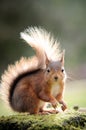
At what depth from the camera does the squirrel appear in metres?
5.59

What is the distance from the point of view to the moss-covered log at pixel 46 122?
4.83 metres

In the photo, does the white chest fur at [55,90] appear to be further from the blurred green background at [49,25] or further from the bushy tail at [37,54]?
the blurred green background at [49,25]

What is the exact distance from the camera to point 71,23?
17703 mm

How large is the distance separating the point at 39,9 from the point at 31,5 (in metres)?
0.38

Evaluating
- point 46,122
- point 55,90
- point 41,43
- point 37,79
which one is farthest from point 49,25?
point 46,122

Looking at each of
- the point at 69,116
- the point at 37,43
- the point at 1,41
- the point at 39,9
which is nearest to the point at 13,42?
the point at 1,41

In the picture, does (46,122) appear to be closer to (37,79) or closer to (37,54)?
(37,79)

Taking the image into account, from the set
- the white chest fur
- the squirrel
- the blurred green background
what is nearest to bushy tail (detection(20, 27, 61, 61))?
the squirrel

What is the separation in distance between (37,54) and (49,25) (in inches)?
414

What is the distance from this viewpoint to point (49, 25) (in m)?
16.6

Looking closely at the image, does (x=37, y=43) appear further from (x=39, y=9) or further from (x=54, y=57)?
(x=39, y=9)

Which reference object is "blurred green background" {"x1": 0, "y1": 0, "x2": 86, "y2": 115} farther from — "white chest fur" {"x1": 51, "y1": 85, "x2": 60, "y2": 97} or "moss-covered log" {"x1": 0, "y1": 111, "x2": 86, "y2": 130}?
"moss-covered log" {"x1": 0, "y1": 111, "x2": 86, "y2": 130}

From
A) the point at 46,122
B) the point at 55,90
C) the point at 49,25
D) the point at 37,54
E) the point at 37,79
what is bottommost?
the point at 46,122

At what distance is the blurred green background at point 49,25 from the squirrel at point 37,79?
24.8ft
